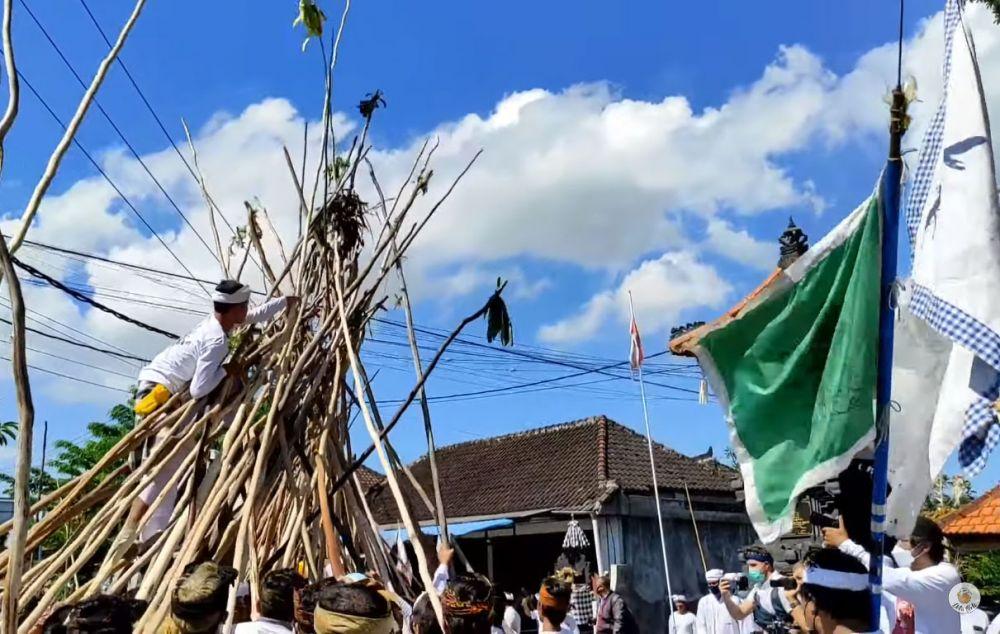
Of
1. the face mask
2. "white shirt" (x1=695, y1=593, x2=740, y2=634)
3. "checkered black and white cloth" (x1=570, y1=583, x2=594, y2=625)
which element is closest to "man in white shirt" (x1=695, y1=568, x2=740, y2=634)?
"white shirt" (x1=695, y1=593, x2=740, y2=634)

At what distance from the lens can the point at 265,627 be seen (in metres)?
2.94

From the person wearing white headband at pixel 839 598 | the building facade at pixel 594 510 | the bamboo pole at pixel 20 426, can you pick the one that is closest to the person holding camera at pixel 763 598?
the person wearing white headband at pixel 839 598

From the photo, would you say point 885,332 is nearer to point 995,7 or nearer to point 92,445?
point 995,7

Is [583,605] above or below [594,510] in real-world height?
below

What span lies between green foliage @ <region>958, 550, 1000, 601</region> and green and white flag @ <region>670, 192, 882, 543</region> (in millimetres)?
10231

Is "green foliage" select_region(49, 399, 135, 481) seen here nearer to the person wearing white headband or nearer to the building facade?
the building facade

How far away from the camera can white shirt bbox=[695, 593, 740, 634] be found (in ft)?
26.0

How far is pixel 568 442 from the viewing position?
1814 cm

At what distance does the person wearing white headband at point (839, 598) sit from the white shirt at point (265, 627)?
5.42 ft

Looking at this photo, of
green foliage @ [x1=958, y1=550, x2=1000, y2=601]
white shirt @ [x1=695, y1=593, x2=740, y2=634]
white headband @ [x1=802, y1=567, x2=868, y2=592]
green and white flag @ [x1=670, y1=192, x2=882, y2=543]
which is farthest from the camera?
green foliage @ [x1=958, y1=550, x2=1000, y2=601]

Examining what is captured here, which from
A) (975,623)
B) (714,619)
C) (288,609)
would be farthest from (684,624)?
(288,609)

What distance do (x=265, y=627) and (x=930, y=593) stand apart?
268 cm

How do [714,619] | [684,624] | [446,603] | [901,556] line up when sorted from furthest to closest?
[684,624]
[714,619]
[901,556]
[446,603]

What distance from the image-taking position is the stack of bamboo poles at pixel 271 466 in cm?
372
